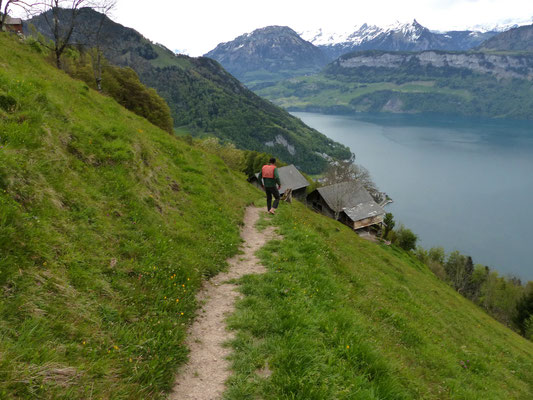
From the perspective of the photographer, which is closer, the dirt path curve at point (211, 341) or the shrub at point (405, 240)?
the dirt path curve at point (211, 341)

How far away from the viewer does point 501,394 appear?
11.2m

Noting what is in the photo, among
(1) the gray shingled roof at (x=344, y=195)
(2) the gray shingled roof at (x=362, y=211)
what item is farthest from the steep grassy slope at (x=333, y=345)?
(1) the gray shingled roof at (x=344, y=195)

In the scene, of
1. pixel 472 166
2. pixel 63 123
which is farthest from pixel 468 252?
pixel 63 123

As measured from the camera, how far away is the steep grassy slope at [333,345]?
6.03 metres

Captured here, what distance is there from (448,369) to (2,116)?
17.0 m

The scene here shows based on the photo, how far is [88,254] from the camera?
7.34 meters

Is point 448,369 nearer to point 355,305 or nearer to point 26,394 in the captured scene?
point 355,305

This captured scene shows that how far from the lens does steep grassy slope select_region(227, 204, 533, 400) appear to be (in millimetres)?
6031

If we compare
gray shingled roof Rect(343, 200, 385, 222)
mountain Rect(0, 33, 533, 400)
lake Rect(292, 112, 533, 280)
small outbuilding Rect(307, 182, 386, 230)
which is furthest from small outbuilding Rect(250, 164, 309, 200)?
mountain Rect(0, 33, 533, 400)

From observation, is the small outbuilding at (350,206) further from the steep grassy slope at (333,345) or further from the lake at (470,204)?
the steep grassy slope at (333,345)

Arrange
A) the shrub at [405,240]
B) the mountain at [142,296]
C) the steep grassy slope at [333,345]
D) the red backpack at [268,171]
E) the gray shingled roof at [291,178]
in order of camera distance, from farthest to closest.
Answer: the gray shingled roof at [291,178] → the shrub at [405,240] → the red backpack at [268,171] → the steep grassy slope at [333,345] → the mountain at [142,296]

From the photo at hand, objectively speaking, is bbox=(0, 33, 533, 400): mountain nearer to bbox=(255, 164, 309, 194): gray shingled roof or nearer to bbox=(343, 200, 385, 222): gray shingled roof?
bbox=(343, 200, 385, 222): gray shingled roof

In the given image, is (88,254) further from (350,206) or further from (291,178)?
(291,178)

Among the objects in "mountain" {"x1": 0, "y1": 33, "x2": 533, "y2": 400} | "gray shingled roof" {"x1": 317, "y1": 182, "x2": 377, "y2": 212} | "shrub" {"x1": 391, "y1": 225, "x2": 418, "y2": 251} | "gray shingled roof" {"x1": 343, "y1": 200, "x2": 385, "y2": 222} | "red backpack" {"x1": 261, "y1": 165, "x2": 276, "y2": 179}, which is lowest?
"shrub" {"x1": 391, "y1": 225, "x2": 418, "y2": 251}
